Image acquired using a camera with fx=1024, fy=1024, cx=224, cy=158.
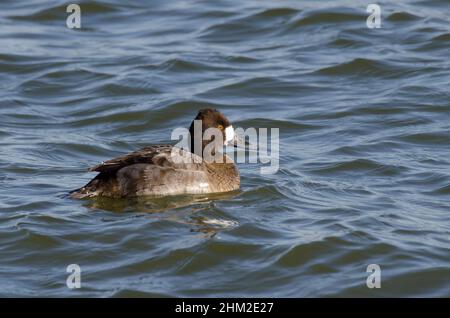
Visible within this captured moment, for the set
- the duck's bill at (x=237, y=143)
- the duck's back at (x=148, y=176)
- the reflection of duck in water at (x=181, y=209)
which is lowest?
the reflection of duck in water at (x=181, y=209)

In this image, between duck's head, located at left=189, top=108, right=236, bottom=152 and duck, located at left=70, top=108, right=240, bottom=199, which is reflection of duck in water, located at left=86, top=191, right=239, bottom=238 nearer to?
duck, located at left=70, top=108, right=240, bottom=199

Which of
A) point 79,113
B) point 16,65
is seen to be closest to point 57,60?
point 16,65

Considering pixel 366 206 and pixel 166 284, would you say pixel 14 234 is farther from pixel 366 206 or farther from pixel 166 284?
pixel 366 206

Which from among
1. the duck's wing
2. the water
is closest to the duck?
the duck's wing

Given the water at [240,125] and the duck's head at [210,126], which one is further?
the duck's head at [210,126]

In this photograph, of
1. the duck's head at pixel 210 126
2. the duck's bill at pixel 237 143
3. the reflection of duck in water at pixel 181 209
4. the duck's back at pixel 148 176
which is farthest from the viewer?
the duck's bill at pixel 237 143

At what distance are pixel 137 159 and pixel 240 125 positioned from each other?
3.25m

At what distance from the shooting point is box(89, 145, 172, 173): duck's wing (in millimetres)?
10492

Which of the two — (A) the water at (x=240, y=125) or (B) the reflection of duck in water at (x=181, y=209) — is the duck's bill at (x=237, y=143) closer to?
(A) the water at (x=240, y=125)

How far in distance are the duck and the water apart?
0.14 m

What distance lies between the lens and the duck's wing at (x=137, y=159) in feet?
34.4

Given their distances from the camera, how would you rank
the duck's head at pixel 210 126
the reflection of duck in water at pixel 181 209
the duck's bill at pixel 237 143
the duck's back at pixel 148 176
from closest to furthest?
the reflection of duck in water at pixel 181 209 < the duck's back at pixel 148 176 < the duck's head at pixel 210 126 < the duck's bill at pixel 237 143

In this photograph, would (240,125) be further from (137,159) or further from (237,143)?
(137,159)

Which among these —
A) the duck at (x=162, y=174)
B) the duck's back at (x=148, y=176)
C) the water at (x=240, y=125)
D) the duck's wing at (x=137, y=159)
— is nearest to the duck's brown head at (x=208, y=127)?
the duck at (x=162, y=174)
